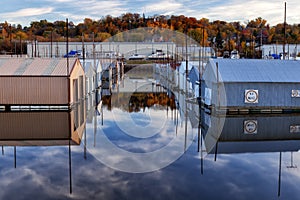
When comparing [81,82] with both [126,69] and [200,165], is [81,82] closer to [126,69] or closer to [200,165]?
[200,165]

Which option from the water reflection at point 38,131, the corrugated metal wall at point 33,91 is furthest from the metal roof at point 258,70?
the corrugated metal wall at point 33,91

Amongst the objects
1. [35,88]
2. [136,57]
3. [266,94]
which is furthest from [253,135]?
[136,57]

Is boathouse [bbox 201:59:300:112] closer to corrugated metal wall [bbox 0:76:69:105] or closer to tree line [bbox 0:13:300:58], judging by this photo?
corrugated metal wall [bbox 0:76:69:105]

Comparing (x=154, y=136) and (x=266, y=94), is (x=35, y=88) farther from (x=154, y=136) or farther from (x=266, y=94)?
(x=266, y=94)

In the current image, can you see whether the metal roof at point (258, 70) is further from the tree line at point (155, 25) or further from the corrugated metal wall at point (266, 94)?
the tree line at point (155, 25)

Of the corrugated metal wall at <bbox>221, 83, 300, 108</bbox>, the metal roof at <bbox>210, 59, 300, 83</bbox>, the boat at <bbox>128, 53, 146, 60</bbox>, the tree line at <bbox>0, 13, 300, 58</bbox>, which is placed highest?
the tree line at <bbox>0, 13, 300, 58</bbox>

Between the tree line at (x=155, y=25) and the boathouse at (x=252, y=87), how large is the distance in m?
35.2

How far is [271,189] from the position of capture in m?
6.24

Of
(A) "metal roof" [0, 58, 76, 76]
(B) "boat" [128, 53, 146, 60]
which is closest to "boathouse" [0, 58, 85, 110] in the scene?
(A) "metal roof" [0, 58, 76, 76]

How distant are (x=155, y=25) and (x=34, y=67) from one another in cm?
4908

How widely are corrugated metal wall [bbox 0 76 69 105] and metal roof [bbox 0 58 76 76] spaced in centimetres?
28

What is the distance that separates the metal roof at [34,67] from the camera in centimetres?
1555

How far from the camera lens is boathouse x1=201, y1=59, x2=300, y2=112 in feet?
47.9

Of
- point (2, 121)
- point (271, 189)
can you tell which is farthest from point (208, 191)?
point (2, 121)
